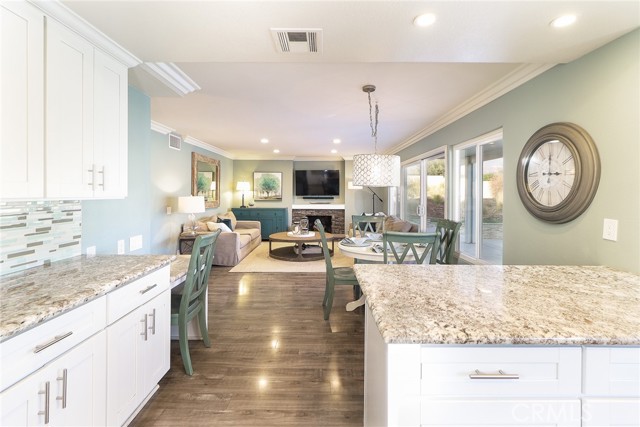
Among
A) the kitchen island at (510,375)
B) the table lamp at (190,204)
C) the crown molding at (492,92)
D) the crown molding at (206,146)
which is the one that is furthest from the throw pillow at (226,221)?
the kitchen island at (510,375)

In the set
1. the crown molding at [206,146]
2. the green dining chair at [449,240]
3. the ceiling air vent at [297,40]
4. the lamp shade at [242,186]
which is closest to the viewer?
the ceiling air vent at [297,40]

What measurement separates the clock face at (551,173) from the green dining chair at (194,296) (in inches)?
101

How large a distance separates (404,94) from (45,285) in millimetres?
3362

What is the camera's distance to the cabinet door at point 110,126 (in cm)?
178

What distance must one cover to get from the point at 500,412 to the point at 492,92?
302 centimetres

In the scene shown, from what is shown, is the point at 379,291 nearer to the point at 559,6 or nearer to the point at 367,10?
the point at 367,10

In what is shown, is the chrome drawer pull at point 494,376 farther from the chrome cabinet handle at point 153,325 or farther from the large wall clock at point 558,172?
the chrome cabinet handle at point 153,325

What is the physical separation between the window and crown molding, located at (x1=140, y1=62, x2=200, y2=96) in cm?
313

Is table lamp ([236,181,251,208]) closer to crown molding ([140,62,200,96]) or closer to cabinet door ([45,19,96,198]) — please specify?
crown molding ([140,62,200,96])

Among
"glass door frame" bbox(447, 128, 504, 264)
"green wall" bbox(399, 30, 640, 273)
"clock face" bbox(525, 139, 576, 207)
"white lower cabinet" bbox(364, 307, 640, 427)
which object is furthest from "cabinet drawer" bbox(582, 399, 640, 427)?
"glass door frame" bbox(447, 128, 504, 264)

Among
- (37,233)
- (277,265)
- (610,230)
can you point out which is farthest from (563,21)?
(277,265)

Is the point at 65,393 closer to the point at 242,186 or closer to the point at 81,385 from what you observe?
the point at 81,385

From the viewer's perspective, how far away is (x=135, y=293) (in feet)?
5.30

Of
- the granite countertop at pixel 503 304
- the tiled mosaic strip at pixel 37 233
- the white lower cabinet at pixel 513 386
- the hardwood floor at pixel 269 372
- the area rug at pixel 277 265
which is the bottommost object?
the hardwood floor at pixel 269 372
